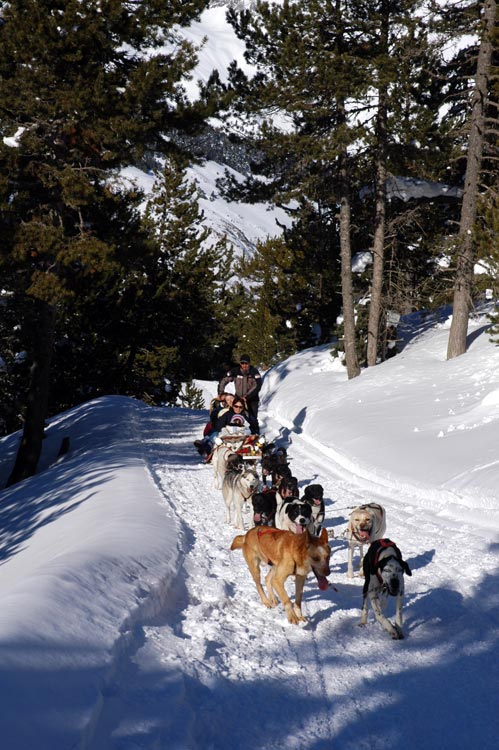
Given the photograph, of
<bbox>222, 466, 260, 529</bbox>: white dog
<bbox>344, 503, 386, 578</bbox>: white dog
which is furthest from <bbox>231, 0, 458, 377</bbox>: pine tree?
<bbox>344, 503, 386, 578</bbox>: white dog

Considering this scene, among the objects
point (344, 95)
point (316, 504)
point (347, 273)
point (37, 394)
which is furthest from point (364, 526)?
point (347, 273)

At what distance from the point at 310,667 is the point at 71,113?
12.2 metres

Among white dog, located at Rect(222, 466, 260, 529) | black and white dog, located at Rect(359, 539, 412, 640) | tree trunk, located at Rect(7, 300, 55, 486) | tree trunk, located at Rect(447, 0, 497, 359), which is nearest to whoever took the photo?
black and white dog, located at Rect(359, 539, 412, 640)

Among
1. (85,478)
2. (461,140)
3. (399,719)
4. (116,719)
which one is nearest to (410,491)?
(85,478)

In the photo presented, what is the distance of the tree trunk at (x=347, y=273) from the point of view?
815 inches

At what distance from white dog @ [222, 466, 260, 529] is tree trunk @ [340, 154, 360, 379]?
11971 millimetres

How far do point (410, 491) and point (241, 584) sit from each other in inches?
192

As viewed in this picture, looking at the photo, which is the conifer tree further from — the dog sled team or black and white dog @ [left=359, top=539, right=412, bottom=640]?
black and white dog @ [left=359, top=539, right=412, bottom=640]

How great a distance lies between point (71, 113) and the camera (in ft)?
45.7

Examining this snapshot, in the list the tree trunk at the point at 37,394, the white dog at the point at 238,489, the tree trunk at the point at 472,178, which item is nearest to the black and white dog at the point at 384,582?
the white dog at the point at 238,489

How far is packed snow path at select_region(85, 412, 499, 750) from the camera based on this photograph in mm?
3924

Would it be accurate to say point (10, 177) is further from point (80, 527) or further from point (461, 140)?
point (461, 140)

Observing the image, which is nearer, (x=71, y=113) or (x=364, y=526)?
(x=364, y=526)

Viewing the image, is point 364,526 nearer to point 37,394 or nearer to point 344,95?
point 37,394
